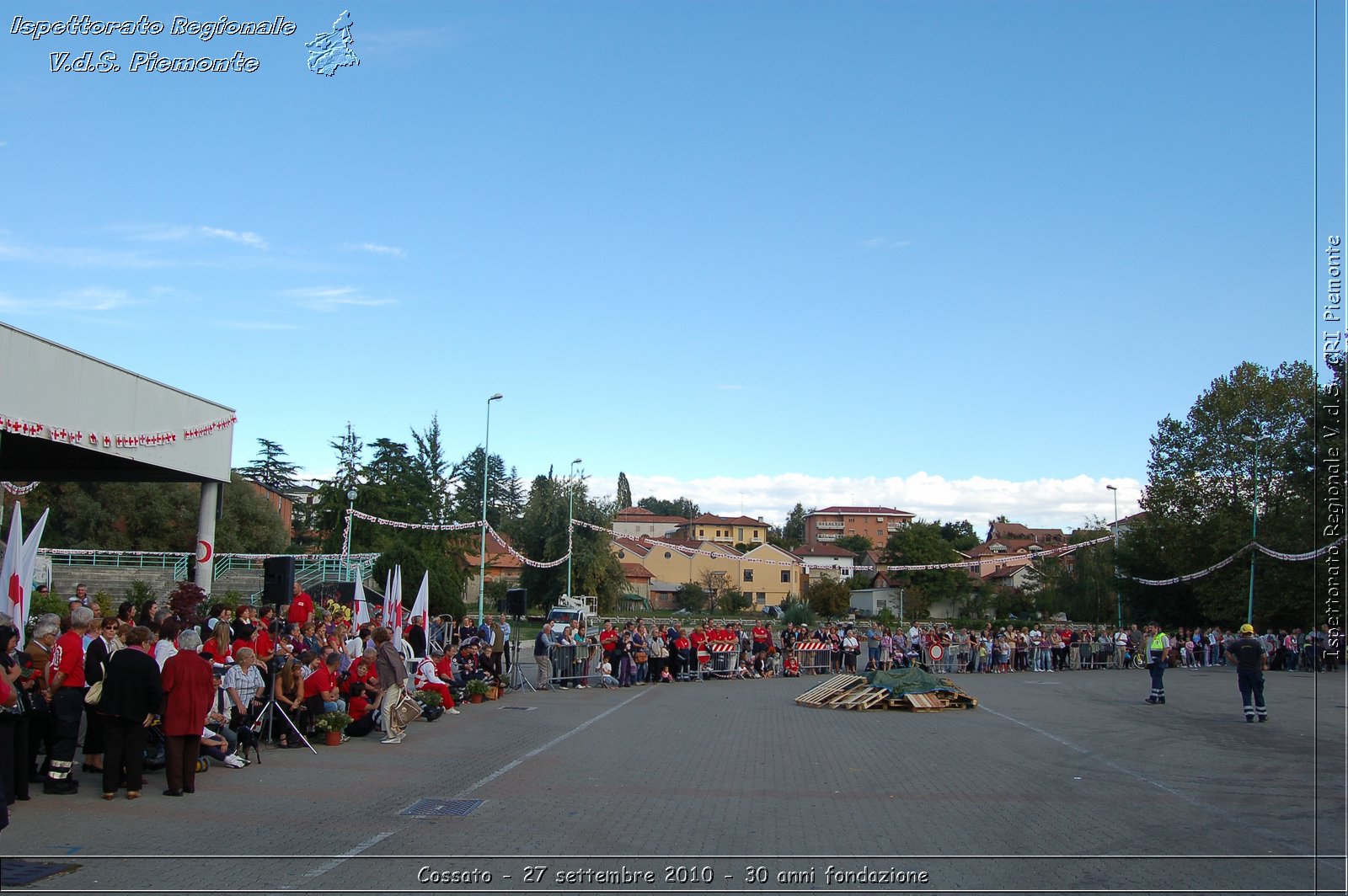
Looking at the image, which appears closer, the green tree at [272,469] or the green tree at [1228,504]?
the green tree at [1228,504]

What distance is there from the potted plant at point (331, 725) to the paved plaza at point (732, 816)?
1.39 feet

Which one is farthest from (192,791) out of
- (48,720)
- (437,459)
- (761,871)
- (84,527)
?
(437,459)

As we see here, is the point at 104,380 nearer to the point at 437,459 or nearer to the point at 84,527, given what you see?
the point at 84,527

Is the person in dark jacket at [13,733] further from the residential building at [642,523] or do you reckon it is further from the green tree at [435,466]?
the residential building at [642,523]

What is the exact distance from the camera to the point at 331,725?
47.7ft

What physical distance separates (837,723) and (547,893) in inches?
508

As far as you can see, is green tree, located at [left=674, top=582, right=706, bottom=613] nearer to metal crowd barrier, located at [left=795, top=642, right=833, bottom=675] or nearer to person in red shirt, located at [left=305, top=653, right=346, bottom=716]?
metal crowd barrier, located at [left=795, top=642, right=833, bottom=675]

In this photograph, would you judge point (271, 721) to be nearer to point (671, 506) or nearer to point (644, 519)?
point (644, 519)

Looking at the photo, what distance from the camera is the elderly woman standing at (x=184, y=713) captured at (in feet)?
33.5

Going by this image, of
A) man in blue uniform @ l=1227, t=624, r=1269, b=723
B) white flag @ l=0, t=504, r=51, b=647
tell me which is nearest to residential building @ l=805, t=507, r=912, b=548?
man in blue uniform @ l=1227, t=624, r=1269, b=723

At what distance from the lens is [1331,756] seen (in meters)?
15.2

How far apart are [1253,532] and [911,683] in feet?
110

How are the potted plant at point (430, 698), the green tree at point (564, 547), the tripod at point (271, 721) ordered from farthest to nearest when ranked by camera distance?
1. the green tree at point (564, 547)
2. the potted plant at point (430, 698)
3. the tripod at point (271, 721)

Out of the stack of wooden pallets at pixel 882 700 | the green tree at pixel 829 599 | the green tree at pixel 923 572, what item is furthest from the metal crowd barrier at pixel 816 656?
the green tree at pixel 923 572
